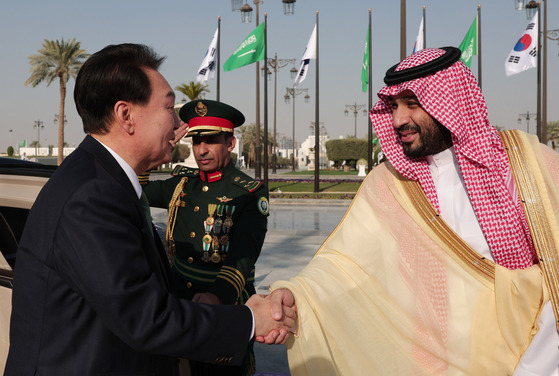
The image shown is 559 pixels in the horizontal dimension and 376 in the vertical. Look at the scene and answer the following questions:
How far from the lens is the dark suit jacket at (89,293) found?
4.94ft

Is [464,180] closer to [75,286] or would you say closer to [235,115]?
[235,115]

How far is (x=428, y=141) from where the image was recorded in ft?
9.91

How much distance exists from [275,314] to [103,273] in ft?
3.74

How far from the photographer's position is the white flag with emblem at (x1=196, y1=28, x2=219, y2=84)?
21.6 meters

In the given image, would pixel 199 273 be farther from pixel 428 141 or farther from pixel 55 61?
pixel 55 61

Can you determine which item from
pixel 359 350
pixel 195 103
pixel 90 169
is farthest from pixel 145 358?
pixel 195 103

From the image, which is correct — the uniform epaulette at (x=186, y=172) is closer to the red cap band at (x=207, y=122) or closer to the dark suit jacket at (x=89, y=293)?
the red cap band at (x=207, y=122)

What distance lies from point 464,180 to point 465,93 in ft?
1.68

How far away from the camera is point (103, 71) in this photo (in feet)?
5.71

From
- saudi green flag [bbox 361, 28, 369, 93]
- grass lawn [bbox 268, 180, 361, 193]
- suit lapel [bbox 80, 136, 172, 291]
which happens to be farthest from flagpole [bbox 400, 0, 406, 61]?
suit lapel [bbox 80, 136, 172, 291]

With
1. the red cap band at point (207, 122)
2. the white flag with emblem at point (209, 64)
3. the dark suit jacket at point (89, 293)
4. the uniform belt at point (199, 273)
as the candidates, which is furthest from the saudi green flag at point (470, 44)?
the dark suit jacket at point (89, 293)

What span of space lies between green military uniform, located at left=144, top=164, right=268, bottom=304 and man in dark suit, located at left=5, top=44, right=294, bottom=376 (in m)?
1.36

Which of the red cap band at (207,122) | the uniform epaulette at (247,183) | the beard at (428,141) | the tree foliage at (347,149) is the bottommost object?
the uniform epaulette at (247,183)

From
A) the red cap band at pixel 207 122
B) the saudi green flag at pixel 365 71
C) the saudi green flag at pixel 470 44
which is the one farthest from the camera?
the saudi green flag at pixel 365 71
